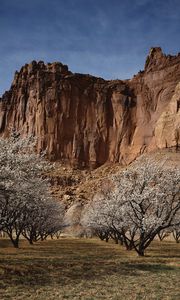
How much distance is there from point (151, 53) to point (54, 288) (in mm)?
158353

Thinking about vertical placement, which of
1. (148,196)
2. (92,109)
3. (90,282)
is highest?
(92,109)

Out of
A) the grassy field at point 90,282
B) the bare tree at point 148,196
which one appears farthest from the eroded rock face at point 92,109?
the grassy field at point 90,282

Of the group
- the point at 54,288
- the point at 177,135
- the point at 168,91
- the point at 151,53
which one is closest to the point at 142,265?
the point at 54,288

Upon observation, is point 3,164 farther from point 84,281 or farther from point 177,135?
point 177,135

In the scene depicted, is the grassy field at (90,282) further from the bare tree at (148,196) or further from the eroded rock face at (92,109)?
the eroded rock face at (92,109)

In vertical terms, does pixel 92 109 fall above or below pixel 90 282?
above

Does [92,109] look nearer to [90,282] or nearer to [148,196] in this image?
[148,196]

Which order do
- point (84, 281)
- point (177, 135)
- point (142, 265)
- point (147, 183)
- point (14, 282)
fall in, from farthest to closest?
point (177, 135), point (147, 183), point (142, 265), point (84, 281), point (14, 282)

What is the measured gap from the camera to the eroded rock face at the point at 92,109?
158125 mm

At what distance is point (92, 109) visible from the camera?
593 ft

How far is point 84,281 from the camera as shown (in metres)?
Result: 17.3

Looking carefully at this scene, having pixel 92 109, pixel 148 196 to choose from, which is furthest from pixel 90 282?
pixel 92 109

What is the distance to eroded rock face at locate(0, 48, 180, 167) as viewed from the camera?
15812 centimetres

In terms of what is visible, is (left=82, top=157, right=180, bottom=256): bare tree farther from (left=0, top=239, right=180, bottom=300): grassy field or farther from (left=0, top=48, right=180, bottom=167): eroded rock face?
(left=0, top=48, right=180, bottom=167): eroded rock face
